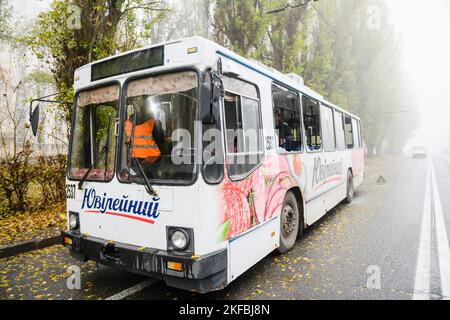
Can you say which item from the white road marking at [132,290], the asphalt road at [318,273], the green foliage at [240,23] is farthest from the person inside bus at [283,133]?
the green foliage at [240,23]

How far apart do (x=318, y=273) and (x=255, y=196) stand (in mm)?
1518

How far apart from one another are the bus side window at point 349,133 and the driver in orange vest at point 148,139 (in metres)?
7.08

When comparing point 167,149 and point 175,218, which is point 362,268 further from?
point 167,149

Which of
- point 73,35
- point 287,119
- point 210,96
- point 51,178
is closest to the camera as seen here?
point 210,96

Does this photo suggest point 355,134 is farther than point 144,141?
Yes

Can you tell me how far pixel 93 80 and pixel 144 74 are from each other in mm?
938

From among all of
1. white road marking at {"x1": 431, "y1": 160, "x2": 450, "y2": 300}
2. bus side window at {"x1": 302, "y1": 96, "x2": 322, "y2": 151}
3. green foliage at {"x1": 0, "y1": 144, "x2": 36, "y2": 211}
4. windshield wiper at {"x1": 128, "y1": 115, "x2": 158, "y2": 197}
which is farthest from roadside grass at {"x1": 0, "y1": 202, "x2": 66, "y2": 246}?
white road marking at {"x1": 431, "y1": 160, "x2": 450, "y2": 300}

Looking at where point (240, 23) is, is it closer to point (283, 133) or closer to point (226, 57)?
point (283, 133)

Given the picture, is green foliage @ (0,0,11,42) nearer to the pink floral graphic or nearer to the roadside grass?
the roadside grass

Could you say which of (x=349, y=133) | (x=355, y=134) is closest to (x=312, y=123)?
(x=349, y=133)

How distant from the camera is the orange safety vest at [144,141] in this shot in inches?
131

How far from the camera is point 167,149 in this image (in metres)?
3.24

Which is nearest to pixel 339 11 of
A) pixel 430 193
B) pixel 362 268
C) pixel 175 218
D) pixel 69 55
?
pixel 430 193

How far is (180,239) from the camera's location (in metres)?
3.02
